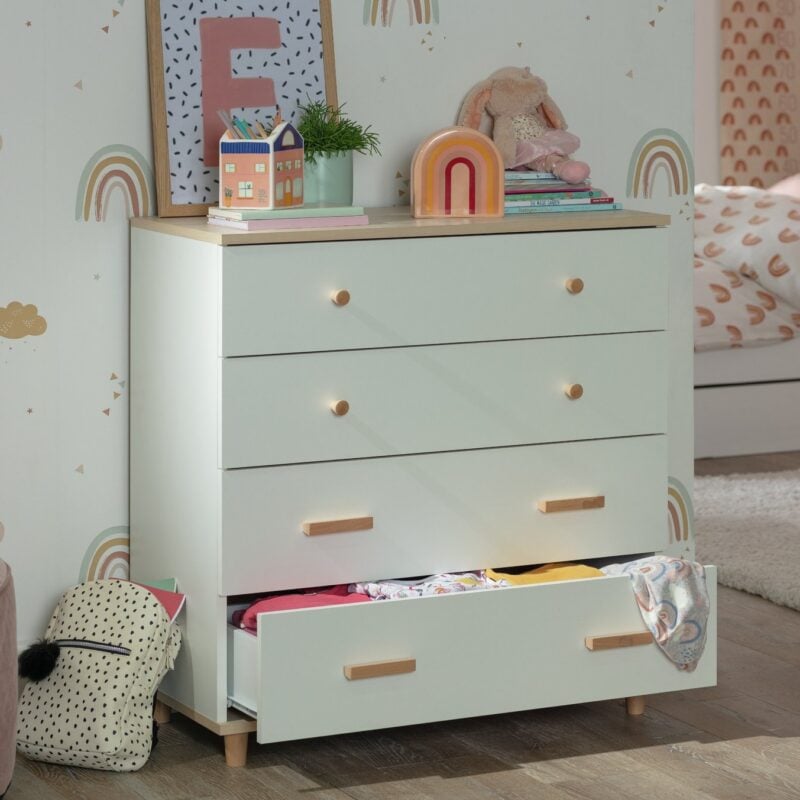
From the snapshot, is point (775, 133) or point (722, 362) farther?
point (775, 133)

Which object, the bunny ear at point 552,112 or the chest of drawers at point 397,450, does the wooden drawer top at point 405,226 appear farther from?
the bunny ear at point 552,112

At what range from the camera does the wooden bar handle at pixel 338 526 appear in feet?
7.93

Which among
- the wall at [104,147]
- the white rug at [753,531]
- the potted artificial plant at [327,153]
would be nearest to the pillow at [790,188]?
the white rug at [753,531]

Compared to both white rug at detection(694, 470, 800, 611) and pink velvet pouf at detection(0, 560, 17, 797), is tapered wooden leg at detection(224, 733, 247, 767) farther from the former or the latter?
white rug at detection(694, 470, 800, 611)

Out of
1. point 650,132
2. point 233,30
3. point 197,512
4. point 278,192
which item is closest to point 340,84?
point 233,30

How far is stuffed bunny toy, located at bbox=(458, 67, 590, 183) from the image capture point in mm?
2766

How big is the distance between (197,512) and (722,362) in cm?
263

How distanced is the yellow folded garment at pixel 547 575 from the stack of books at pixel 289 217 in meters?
0.61

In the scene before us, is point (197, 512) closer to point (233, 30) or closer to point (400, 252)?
point (400, 252)

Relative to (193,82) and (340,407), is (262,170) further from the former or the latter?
(340,407)

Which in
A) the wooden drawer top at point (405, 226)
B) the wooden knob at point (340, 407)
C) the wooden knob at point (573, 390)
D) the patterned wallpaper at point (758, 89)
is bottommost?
the wooden knob at point (340, 407)

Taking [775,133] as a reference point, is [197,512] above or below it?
below

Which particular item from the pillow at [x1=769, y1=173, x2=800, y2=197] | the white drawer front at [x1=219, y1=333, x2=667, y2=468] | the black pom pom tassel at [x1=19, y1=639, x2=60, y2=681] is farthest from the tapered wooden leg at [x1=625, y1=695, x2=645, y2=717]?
the pillow at [x1=769, y1=173, x2=800, y2=197]

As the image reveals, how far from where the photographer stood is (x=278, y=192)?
95.3 inches
